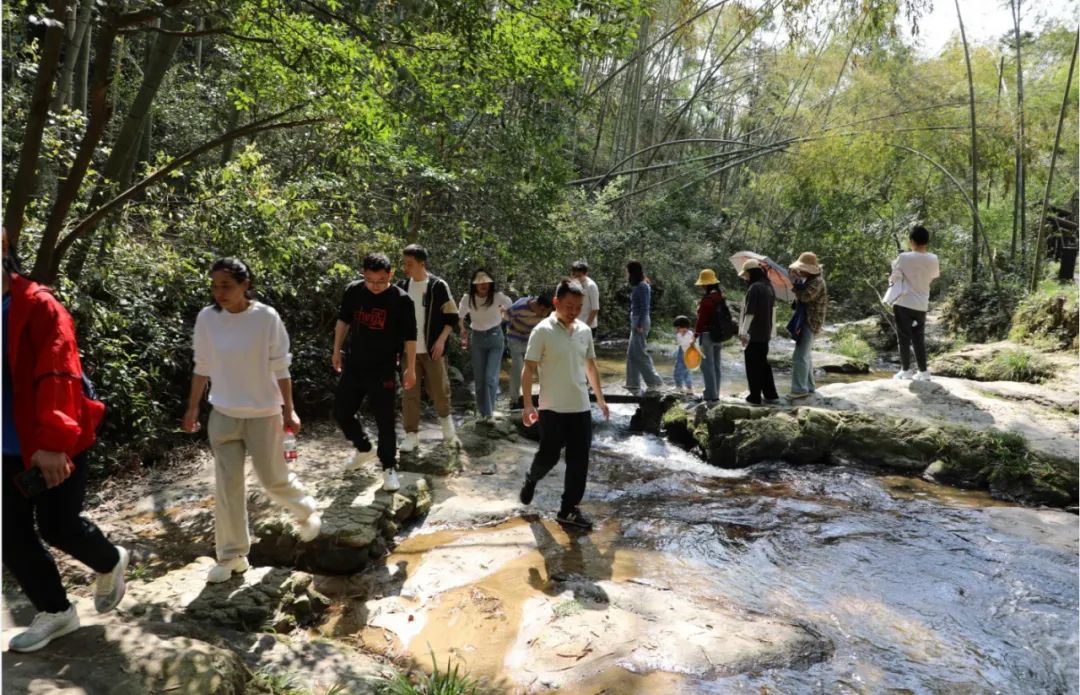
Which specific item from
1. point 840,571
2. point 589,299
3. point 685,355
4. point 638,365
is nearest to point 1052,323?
point 685,355

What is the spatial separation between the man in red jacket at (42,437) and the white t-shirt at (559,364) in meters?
2.44

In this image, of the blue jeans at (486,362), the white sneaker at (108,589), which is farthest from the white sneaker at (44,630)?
the blue jeans at (486,362)

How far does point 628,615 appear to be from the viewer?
328 centimetres

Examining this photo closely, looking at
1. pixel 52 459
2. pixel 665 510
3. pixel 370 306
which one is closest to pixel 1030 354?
pixel 665 510

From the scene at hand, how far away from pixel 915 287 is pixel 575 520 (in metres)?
4.75

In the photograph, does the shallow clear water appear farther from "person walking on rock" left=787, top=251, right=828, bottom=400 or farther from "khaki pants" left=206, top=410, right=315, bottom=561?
Result: "khaki pants" left=206, top=410, right=315, bottom=561

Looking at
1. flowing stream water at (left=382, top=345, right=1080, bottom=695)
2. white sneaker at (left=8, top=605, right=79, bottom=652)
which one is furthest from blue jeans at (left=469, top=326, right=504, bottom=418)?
white sneaker at (left=8, top=605, right=79, bottom=652)

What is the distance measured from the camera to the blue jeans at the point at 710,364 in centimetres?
712

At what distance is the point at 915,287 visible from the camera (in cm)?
705

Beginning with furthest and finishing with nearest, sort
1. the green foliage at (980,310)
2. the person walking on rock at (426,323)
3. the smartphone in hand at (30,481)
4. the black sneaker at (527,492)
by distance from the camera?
the green foliage at (980,310), the person walking on rock at (426,323), the black sneaker at (527,492), the smartphone in hand at (30,481)

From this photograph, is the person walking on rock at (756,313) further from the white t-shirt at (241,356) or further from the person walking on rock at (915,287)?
the white t-shirt at (241,356)

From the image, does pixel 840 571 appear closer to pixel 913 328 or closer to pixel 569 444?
pixel 569 444

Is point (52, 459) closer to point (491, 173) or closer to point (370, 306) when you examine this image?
point (370, 306)

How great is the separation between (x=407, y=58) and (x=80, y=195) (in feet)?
9.48
